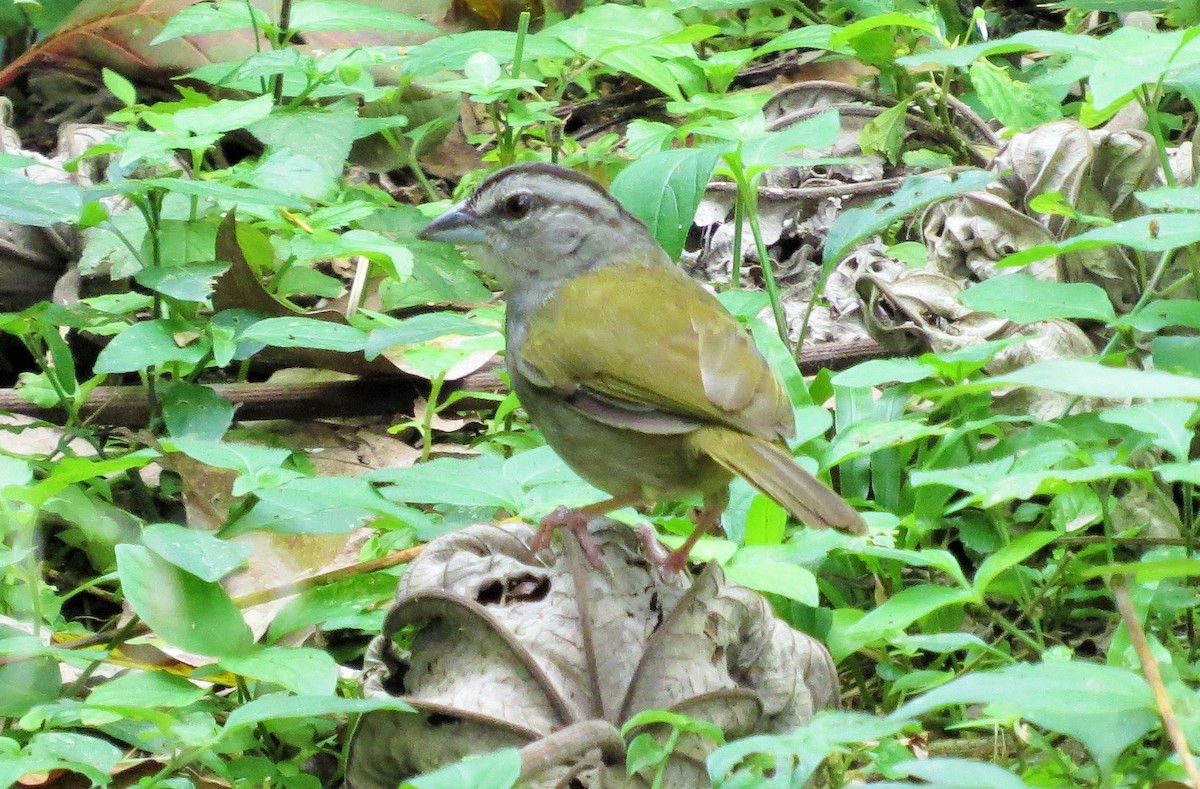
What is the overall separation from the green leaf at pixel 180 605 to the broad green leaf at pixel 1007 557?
1.34 metres

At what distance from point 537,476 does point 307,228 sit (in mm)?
1365

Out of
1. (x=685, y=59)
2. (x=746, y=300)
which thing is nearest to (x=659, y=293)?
(x=746, y=300)

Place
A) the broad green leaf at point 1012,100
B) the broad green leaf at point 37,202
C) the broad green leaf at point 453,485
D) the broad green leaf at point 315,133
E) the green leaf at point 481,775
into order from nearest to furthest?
the green leaf at point 481,775 < the broad green leaf at point 453,485 < the broad green leaf at point 37,202 < the broad green leaf at point 315,133 < the broad green leaf at point 1012,100

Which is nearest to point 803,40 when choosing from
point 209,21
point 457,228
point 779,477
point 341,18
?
point 341,18

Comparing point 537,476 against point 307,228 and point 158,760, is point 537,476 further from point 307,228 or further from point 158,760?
point 307,228

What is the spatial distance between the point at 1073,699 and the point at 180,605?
60.5 inches

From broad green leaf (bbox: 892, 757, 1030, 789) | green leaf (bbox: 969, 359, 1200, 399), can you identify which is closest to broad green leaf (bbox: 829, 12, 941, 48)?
green leaf (bbox: 969, 359, 1200, 399)

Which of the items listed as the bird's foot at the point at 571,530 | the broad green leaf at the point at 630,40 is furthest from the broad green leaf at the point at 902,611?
the broad green leaf at the point at 630,40

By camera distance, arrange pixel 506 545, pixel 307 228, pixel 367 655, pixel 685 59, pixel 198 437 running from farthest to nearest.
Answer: pixel 685 59, pixel 307 228, pixel 198 437, pixel 506 545, pixel 367 655

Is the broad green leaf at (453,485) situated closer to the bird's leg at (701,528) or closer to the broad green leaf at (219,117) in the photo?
the bird's leg at (701,528)

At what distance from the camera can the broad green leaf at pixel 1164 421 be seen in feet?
7.99

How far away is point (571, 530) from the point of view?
2594 millimetres

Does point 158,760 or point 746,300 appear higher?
point 746,300

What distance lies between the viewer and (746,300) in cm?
374
